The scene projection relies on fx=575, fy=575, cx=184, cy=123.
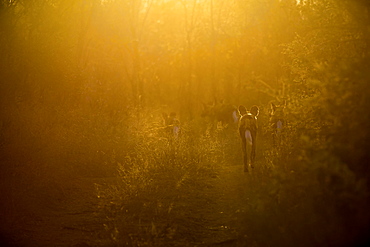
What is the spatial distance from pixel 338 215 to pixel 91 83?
21.1m

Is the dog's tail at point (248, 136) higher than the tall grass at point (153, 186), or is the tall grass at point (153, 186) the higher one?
the dog's tail at point (248, 136)

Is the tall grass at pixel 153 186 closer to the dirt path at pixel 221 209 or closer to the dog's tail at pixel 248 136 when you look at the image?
the dirt path at pixel 221 209

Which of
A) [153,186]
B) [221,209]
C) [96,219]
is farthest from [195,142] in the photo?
[96,219]

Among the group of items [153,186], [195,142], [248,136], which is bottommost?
[153,186]

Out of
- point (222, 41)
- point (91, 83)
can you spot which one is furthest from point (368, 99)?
point (222, 41)

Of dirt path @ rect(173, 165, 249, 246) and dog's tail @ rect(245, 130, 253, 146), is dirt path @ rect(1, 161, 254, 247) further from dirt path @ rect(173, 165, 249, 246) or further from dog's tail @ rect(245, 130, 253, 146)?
dog's tail @ rect(245, 130, 253, 146)

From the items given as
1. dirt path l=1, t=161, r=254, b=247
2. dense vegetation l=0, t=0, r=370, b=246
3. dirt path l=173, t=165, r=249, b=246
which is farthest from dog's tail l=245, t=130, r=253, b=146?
dirt path l=1, t=161, r=254, b=247

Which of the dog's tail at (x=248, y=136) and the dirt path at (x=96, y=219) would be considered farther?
the dog's tail at (x=248, y=136)

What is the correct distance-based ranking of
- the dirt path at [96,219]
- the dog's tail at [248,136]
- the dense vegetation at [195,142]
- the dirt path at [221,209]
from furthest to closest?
the dog's tail at [248,136] → the dirt path at [221,209] → the dirt path at [96,219] → the dense vegetation at [195,142]

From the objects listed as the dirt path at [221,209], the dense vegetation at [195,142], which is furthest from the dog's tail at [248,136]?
the dirt path at [221,209]

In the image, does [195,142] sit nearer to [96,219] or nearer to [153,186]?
[153,186]

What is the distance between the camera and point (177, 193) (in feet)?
39.1

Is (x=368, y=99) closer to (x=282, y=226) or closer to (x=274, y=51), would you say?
→ (x=282, y=226)

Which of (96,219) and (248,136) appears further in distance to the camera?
(248,136)
